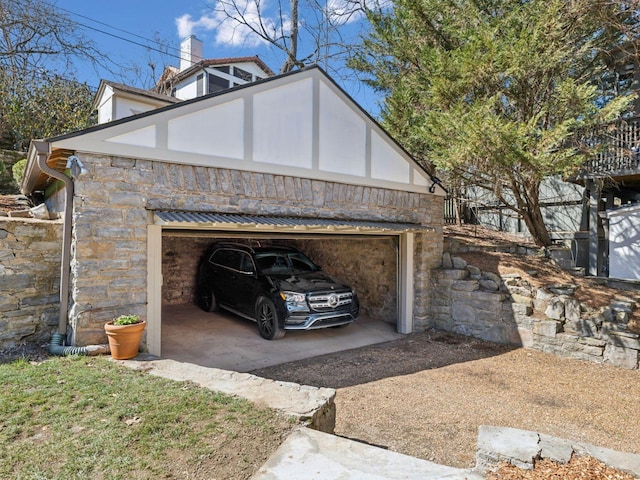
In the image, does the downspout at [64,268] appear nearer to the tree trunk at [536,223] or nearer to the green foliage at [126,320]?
the green foliage at [126,320]

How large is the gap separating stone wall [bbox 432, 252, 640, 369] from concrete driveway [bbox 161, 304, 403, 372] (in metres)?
1.46

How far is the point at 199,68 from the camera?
14562 millimetres

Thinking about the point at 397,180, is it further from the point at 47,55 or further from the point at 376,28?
the point at 47,55

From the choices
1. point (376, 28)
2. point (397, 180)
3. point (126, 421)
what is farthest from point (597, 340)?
point (376, 28)

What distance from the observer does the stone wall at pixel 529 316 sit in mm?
6379

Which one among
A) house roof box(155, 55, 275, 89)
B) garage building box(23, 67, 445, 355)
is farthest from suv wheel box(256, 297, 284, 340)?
house roof box(155, 55, 275, 89)

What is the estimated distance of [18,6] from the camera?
13141 millimetres

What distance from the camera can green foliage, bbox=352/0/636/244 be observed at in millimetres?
6484

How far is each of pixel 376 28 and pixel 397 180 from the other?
426 centimetres

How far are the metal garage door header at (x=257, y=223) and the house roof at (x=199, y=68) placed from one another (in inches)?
406

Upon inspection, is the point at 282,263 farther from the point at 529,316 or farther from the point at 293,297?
the point at 529,316

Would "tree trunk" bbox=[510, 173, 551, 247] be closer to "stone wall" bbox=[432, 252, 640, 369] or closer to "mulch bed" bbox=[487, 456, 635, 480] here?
"stone wall" bbox=[432, 252, 640, 369]

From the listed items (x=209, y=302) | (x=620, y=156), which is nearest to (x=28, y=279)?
(x=209, y=302)

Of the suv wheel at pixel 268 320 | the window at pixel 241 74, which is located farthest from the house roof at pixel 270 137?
the window at pixel 241 74
